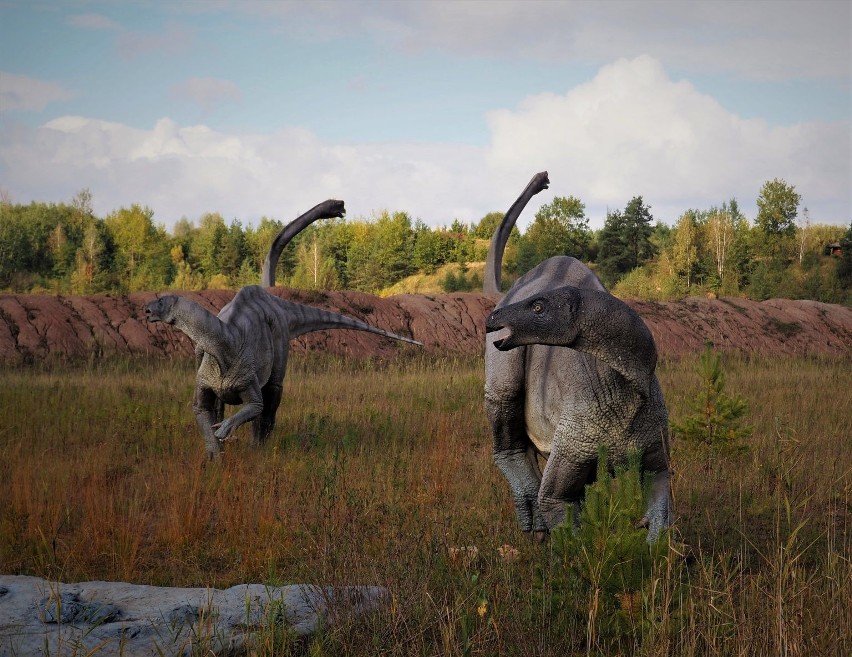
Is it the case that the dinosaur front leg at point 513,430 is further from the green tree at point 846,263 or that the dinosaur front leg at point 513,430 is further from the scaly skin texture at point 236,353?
the green tree at point 846,263

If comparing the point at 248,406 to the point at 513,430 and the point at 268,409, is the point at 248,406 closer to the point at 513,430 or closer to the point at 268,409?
the point at 268,409

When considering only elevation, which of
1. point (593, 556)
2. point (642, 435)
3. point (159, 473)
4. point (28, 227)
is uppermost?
point (28, 227)

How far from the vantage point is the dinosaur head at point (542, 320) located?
3168 millimetres

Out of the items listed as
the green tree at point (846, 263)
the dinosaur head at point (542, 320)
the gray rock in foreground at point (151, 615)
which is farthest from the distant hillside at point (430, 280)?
the dinosaur head at point (542, 320)

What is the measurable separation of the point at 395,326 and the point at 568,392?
55.7 ft

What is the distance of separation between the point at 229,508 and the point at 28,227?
42.1 meters

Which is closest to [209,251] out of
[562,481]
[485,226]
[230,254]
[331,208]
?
[230,254]

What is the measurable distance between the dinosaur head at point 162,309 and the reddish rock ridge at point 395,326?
31.0 feet

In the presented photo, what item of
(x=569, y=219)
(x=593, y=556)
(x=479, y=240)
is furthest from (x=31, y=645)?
(x=479, y=240)

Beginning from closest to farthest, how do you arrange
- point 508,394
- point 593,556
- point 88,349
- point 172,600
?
point 593,556 → point 172,600 → point 508,394 → point 88,349

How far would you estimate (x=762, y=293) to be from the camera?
3900 cm

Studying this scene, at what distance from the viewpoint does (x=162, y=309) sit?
6.99 meters

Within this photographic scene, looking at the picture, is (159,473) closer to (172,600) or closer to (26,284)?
(172,600)

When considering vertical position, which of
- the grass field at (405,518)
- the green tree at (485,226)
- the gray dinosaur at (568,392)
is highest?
the green tree at (485,226)
